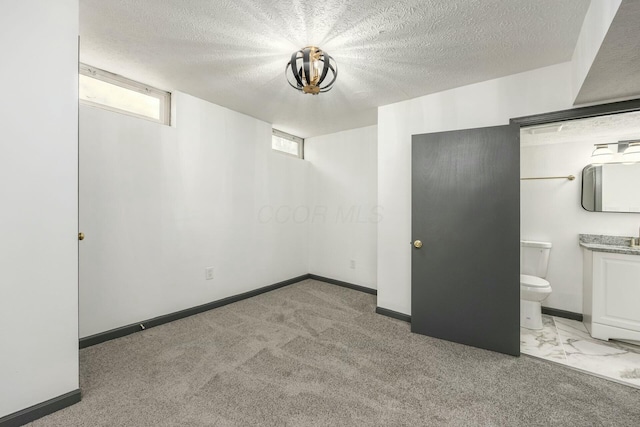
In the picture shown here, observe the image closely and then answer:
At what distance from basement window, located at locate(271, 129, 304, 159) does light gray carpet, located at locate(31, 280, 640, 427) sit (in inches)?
110

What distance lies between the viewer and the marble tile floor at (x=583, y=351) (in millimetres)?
2004

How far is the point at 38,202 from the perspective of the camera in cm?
149

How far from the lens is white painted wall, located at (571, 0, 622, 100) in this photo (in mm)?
1246

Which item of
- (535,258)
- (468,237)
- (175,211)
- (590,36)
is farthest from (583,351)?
(175,211)

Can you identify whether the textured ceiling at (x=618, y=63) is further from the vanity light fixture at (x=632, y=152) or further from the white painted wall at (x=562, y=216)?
the vanity light fixture at (x=632, y=152)

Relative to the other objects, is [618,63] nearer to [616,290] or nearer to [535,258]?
[616,290]

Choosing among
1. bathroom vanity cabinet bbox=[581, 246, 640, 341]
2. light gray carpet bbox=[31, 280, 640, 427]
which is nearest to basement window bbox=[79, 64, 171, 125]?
light gray carpet bbox=[31, 280, 640, 427]

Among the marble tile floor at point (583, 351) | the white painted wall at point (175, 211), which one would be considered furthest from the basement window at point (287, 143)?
the marble tile floor at point (583, 351)

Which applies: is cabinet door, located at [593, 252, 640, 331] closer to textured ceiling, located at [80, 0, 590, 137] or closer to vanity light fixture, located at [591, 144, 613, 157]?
vanity light fixture, located at [591, 144, 613, 157]

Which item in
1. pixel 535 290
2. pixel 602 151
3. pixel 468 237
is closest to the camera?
pixel 468 237

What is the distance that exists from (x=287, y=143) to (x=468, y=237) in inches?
124

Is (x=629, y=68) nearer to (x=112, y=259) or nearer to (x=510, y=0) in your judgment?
(x=510, y=0)

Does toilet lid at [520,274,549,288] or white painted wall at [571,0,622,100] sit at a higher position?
white painted wall at [571,0,622,100]

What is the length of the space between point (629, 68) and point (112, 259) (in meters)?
4.14
